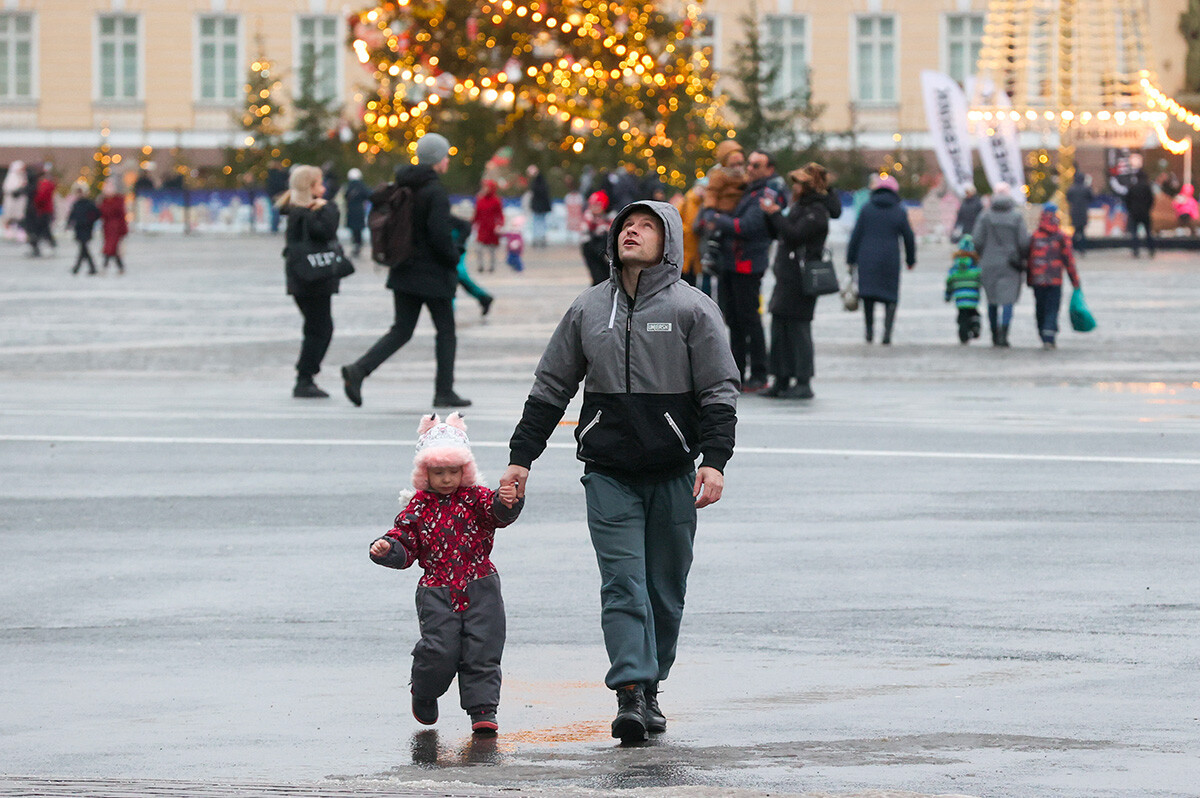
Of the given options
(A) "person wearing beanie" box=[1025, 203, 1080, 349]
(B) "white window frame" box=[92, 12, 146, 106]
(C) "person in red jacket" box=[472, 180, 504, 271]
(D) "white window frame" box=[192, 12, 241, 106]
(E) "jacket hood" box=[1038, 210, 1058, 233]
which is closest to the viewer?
(A) "person wearing beanie" box=[1025, 203, 1080, 349]

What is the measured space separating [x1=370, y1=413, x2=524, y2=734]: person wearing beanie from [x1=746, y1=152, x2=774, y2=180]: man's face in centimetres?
1014

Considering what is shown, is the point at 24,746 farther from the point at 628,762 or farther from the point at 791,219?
the point at 791,219

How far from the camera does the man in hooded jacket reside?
661 centimetres

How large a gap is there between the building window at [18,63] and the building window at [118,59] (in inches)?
78.6

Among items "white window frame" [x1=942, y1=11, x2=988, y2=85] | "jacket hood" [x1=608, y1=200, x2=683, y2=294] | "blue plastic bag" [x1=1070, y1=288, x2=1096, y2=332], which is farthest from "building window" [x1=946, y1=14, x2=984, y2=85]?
"jacket hood" [x1=608, y1=200, x2=683, y2=294]

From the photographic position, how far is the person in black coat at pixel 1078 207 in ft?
148

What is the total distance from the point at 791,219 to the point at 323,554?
294 inches

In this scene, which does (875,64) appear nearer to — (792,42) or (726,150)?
(792,42)

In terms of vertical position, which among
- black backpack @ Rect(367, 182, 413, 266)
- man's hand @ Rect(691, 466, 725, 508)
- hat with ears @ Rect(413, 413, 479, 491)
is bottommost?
man's hand @ Rect(691, 466, 725, 508)

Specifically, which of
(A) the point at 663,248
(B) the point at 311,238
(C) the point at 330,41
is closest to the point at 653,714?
(A) the point at 663,248

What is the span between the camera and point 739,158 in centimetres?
1695

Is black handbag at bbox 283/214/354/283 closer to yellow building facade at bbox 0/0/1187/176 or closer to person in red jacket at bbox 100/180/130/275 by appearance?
person in red jacket at bbox 100/180/130/275

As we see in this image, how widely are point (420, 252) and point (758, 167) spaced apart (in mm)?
2688

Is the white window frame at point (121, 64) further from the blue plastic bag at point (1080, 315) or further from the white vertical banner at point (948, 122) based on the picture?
the blue plastic bag at point (1080, 315)
